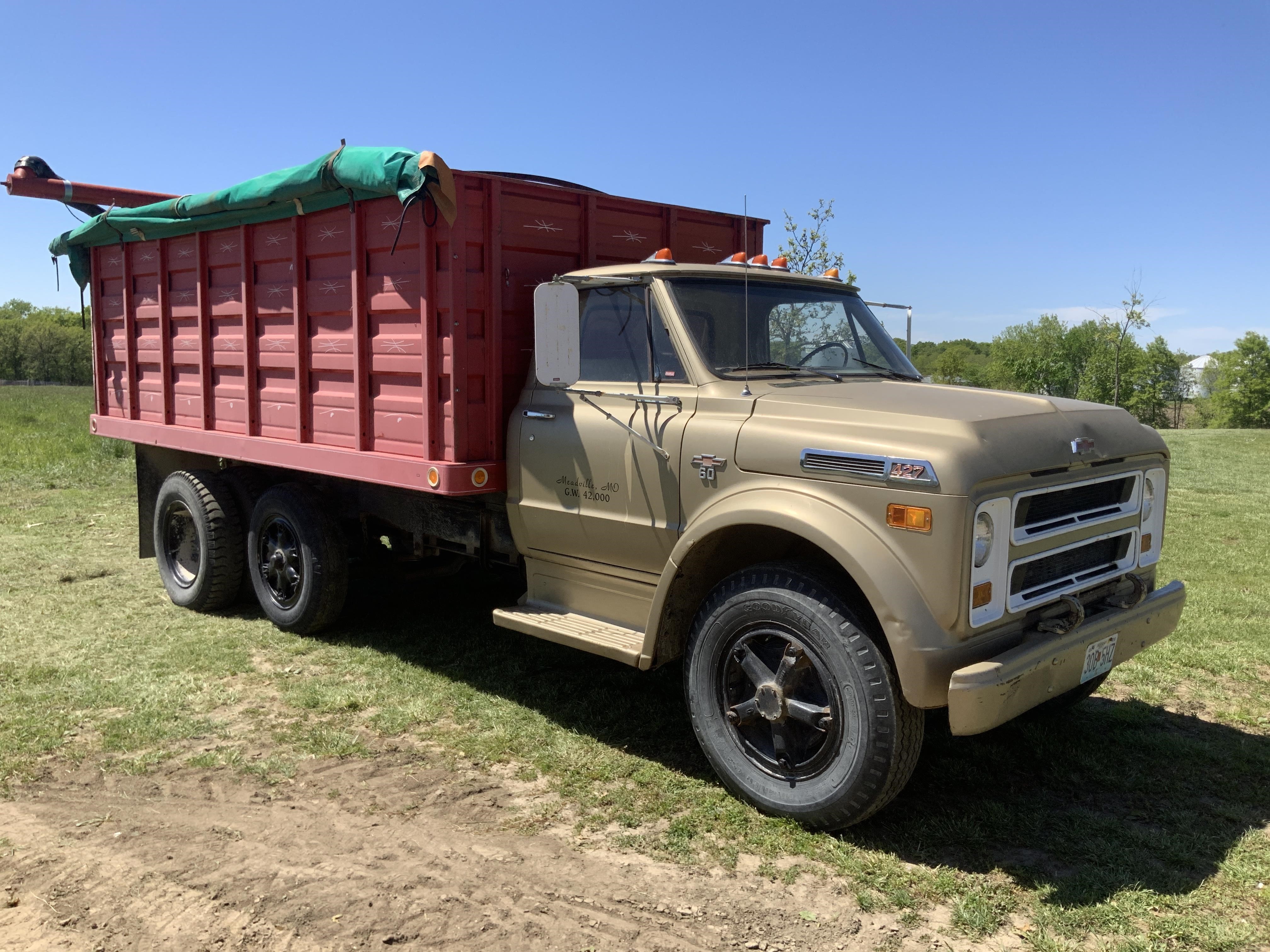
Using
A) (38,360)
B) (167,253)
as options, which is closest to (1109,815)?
(167,253)

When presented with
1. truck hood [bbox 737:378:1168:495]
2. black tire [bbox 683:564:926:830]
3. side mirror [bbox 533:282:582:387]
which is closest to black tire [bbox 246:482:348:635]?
side mirror [bbox 533:282:582:387]

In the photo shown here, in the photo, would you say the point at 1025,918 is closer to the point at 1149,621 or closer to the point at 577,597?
the point at 1149,621

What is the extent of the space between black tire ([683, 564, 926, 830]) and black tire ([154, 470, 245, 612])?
4262 mm

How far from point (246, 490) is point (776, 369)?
4.38 meters

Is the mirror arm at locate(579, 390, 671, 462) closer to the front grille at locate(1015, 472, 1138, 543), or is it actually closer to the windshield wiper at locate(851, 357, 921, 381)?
the windshield wiper at locate(851, 357, 921, 381)

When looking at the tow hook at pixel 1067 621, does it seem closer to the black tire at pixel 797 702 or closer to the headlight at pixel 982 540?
the headlight at pixel 982 540

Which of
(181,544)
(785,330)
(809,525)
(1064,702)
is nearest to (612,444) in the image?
(785,330)

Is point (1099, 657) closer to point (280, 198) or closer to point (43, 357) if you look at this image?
point (280, 198)

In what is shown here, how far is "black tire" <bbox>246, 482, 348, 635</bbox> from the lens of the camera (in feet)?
20.6

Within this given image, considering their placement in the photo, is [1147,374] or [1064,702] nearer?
[1064,702]

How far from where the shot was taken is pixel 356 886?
11.2 ft

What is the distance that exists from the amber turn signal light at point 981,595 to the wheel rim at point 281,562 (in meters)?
4.44

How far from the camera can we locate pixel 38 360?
94.6 metres

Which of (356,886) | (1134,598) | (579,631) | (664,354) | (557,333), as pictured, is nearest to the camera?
(356,886)
